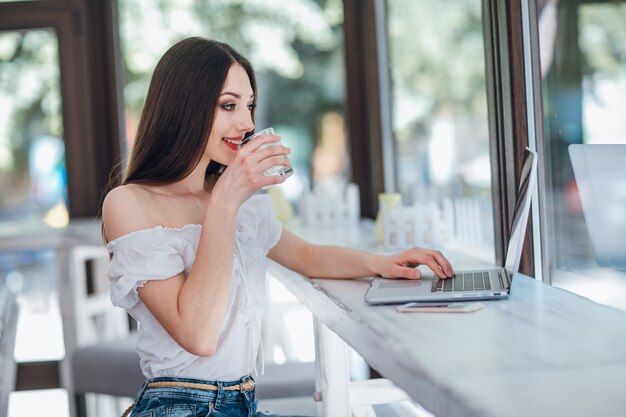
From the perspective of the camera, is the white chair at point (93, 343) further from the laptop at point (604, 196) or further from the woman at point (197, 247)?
the laptop at point (604, 196)

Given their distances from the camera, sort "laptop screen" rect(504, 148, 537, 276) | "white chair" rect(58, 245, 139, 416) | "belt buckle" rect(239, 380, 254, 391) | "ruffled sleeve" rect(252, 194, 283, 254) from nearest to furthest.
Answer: "laptop screen" rect(504, 148, 537, 276), "belt buckle" rect(239, 380, 254, 391), "ruffled sleeve" rect(252, 194, 283, 254), "white chair" rect(58, 245, 139, 416)

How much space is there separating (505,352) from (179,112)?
87 centimetres

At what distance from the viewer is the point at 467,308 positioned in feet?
4.33

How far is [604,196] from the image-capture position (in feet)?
5.24

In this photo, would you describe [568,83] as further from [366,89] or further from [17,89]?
[17,89]

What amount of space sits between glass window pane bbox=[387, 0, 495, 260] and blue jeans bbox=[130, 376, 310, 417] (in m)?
0.92

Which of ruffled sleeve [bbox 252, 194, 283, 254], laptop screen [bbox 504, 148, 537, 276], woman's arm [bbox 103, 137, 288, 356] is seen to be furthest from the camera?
ruffled sleeve [bbox 252, 194, 283, 254]

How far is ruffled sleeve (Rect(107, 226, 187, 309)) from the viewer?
1.50 metres

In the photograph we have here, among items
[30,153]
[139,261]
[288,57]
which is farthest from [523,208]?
[30,153]

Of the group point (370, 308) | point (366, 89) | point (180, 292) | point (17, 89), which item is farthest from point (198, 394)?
point (17, 89)

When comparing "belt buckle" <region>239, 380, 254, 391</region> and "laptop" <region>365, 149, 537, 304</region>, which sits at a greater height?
"laptop" <region>365, 149, 537, 304</region>

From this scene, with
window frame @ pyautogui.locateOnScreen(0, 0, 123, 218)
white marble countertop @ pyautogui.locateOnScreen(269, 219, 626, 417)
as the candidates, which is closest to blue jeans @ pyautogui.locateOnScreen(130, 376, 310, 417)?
white marble countertop @ pyautogui.locateOnScreen(269, 219, 626, 417)

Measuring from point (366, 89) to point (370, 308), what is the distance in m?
2.52

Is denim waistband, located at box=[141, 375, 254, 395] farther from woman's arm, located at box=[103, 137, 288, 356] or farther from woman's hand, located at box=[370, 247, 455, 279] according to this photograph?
woman's hand, located at box=[370, 247, 455, 279]
